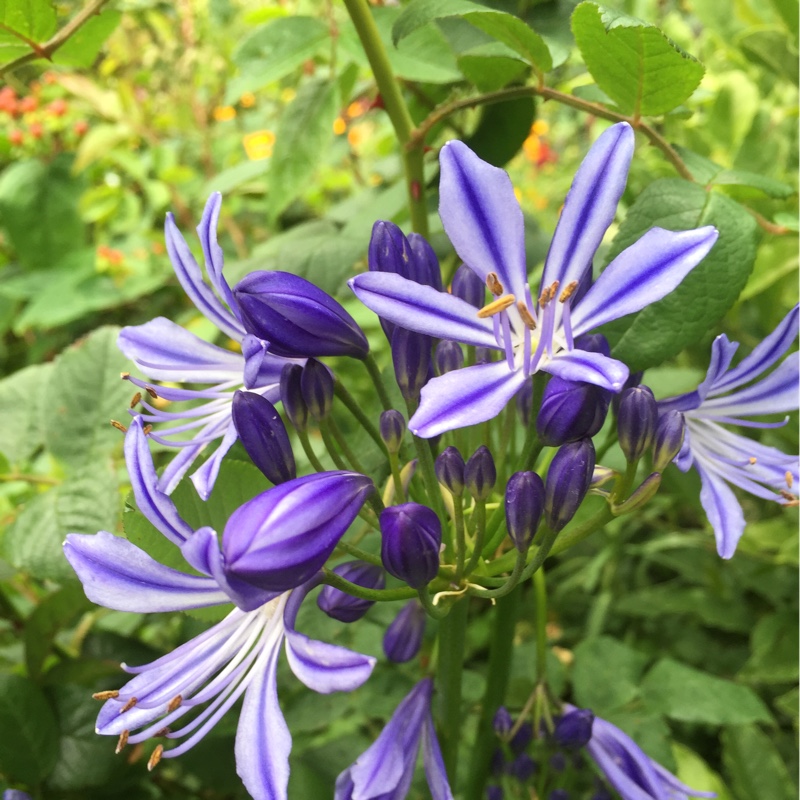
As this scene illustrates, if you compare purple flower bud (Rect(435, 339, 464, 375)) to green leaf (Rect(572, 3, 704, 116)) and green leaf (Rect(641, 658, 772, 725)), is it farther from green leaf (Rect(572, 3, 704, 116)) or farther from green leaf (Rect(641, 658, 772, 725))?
green leaf (Rect(641, 658, 772, 725))

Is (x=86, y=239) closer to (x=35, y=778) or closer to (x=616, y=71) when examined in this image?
(x=35, y=778)

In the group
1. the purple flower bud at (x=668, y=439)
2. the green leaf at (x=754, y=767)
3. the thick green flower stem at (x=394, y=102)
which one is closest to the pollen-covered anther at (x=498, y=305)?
the purple flower bud at (x=668, y=439)

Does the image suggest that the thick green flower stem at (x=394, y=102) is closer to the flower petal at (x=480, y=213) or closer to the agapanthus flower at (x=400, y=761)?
the flower petal at (x=480, y=213)

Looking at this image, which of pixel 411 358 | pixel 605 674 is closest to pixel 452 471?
pixel 411 358

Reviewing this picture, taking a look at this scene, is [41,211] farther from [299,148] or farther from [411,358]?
[411,358]

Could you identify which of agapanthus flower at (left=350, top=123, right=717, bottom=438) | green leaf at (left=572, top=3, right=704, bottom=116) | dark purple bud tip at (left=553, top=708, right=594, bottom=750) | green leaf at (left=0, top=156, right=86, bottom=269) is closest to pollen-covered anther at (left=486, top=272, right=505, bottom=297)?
agapanthus flower at (left=350, top=123, right=717, bottom=438)

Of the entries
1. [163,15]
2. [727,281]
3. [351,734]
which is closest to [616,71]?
[727,281]
